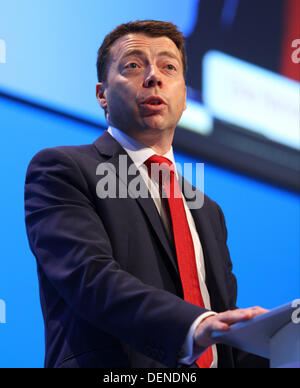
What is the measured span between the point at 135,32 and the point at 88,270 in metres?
0.99

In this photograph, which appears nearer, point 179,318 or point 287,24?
point 179,318

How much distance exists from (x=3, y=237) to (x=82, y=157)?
54 centimetres

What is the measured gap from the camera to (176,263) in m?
1.54

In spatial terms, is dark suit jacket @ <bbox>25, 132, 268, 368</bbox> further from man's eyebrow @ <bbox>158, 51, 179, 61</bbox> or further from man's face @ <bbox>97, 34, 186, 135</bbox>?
man's eyebrow @ <bbox>158, 51, 179, 61</bbox>

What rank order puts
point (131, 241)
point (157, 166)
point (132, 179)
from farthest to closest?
1. point (157, 166)
2. point (132, 179)
3. point (131, 241)

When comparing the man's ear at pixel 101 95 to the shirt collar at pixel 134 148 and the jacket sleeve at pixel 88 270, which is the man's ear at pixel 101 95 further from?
the jacket sleeve at pixel 88 270

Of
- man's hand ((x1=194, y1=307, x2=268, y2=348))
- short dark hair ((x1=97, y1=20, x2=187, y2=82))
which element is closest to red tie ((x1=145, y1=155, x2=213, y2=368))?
man's hand ((x1=194, y1=307, x2=268, y2=348))

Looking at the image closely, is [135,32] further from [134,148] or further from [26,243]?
[26,243]

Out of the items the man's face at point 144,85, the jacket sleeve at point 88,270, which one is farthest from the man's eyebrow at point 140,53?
the jacket sleeve at point 88,270

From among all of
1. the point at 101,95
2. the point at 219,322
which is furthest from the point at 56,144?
the point at 219,322

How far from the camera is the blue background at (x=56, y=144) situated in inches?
79.3

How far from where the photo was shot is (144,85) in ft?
6.12
